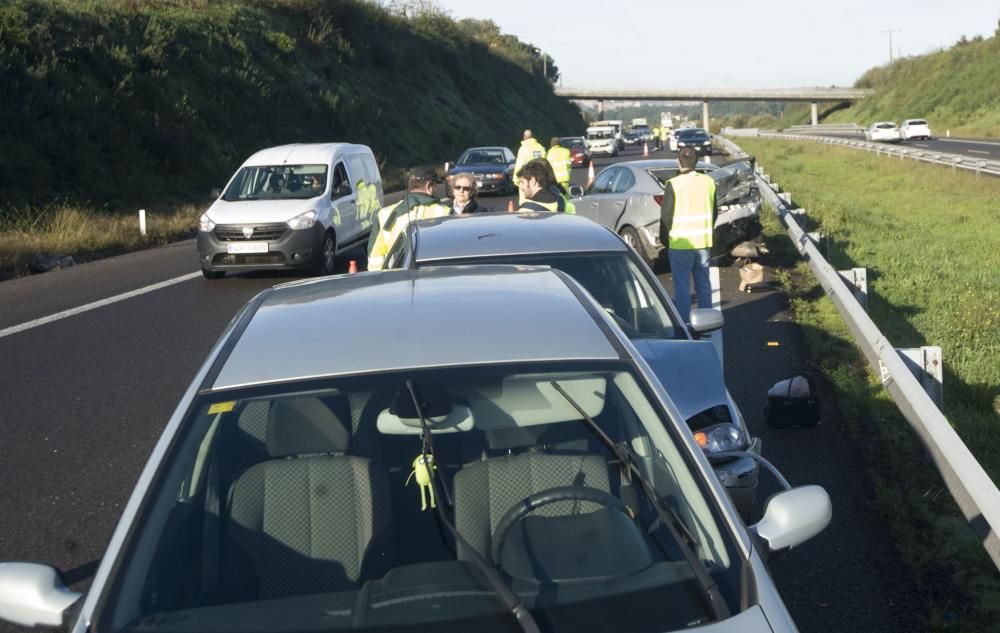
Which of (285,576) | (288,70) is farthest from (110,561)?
(288,70)

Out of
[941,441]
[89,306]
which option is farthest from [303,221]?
[941,441]

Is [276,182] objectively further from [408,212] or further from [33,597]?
[33,597]

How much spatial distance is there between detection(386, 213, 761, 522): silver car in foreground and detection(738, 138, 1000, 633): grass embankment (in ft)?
2.95

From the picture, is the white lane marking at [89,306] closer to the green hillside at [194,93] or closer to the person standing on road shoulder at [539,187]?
the person standing on road shoulder at [539,187]

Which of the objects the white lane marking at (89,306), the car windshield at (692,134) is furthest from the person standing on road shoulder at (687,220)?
the car windshield at (692,134)

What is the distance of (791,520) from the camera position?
3373 millimetres

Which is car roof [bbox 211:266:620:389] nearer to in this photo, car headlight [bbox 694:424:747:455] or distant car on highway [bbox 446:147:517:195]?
car headlight [bbox 694:424:747:455]

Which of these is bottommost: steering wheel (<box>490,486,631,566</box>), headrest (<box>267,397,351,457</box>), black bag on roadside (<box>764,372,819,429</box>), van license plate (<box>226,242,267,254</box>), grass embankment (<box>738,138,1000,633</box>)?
grass embankment (<box>738,138,1000,633</box>)

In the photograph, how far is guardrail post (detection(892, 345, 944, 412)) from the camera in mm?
7152

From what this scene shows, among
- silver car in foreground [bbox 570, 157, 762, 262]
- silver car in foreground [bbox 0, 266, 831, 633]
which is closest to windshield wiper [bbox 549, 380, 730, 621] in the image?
silver car in foreground [bbox 0, 266, 831, 633]

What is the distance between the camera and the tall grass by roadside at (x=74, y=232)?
63.8 ft

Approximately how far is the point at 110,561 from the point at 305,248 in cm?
1427

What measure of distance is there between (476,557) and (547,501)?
0.32 metres

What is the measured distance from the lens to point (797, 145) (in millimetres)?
60562
